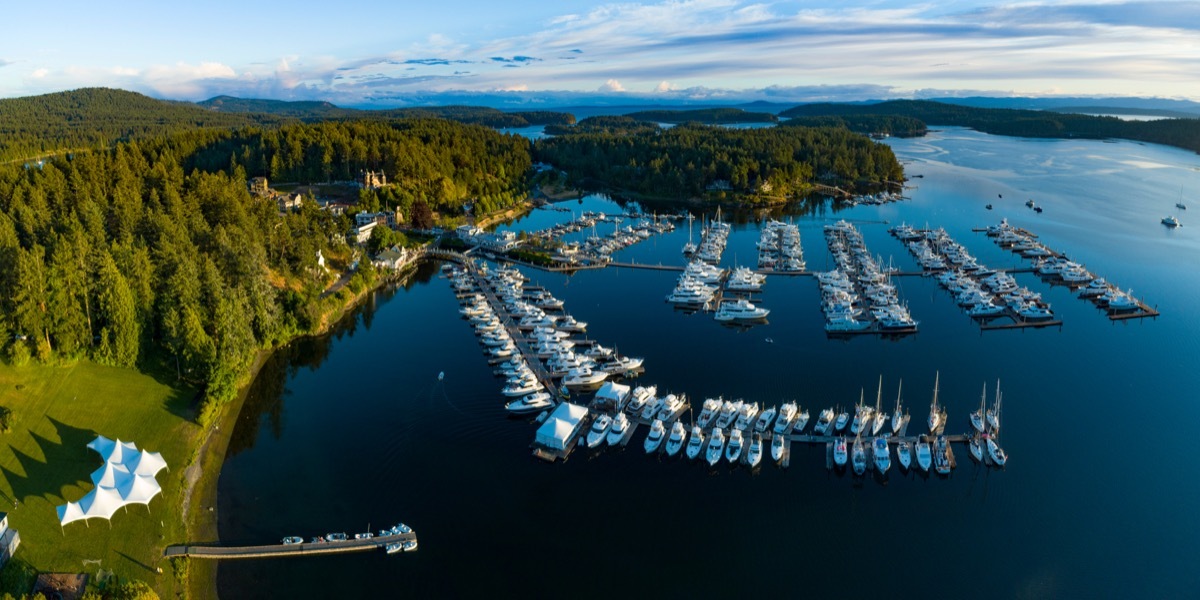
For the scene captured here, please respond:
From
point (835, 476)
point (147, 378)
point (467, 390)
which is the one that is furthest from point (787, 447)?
point (147, 378)

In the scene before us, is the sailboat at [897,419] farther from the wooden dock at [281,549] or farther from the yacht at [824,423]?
the wooden dock at [281,549]

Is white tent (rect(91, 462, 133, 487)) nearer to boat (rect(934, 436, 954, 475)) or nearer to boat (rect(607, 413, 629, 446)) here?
boat (rect(607, 413, 629, 446))

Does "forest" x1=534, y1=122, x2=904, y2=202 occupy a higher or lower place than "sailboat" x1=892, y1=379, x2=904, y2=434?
higher

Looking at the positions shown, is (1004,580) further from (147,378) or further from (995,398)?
(147,378)

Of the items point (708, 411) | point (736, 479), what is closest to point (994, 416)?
point (708, 411)

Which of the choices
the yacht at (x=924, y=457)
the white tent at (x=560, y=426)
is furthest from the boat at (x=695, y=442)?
the yacht at (x=924, y=457)

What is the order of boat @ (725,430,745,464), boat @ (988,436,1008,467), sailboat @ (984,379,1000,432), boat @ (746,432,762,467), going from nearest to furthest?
boat @ (988,436,1008,467) → boat @ (746,432,762,467) → boat @ (725,430,745,464) → sailboat @ (984,379,1000,432)

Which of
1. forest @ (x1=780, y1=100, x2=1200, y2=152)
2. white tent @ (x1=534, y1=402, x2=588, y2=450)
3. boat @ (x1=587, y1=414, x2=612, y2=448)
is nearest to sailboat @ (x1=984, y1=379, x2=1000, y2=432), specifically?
boat @ (x1=587, y1=414, x2=612, y2=448)
